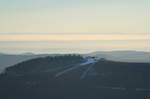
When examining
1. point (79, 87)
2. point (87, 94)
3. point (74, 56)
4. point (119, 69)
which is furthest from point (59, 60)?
point (87, 94)

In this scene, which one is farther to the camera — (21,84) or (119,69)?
(119,69)

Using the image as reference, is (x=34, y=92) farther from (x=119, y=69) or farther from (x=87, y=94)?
(x=119, y=69)

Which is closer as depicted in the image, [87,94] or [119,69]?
[87,94]

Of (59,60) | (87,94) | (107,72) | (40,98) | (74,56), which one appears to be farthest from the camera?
(74,56)

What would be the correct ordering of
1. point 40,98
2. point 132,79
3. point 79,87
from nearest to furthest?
point 40,98 → point 79,87 → point 132,79

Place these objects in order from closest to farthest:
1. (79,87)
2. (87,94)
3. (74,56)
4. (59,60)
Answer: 1. (87,94)
2. (79,87)
3. (59,60)
4. (74,56)

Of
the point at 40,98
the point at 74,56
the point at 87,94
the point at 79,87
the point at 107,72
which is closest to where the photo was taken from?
the point at 40,98

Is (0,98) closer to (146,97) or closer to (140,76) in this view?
(146,97)

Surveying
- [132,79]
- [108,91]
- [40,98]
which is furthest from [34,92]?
[132,79]
